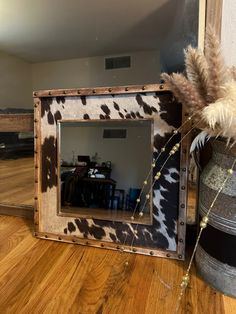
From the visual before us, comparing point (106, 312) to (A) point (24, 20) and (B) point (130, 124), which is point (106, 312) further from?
(A) point (24, 20)

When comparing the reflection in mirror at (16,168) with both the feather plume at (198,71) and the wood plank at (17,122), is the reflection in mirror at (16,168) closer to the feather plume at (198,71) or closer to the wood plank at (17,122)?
the wood plank at (17,122)

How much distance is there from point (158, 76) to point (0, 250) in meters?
0.89

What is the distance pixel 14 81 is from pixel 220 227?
1.16m

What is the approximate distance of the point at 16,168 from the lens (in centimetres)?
121

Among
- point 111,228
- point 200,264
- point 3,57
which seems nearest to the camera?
point 200,264

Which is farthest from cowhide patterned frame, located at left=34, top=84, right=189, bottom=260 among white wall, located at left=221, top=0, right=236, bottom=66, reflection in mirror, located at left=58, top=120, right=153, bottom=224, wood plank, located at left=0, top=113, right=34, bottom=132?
white wall, located at left=221, top=0, right=236, bottom=66

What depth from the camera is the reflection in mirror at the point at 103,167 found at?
0.79 m

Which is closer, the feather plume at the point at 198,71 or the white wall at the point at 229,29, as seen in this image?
the feather plume at the point at 198,71

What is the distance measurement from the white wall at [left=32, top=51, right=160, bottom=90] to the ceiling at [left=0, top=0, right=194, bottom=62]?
3 cm

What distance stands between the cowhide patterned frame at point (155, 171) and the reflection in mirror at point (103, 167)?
4 centimetres

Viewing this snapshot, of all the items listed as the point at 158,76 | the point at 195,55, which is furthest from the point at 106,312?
the point at 158,76

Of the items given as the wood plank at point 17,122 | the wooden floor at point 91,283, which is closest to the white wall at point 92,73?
the wood plank at point 17,122

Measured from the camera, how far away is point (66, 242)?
0.81 meters

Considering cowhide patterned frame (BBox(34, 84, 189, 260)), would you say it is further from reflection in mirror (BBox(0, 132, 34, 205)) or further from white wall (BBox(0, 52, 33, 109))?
white wall (BBox(0, 52, 33, 109))
